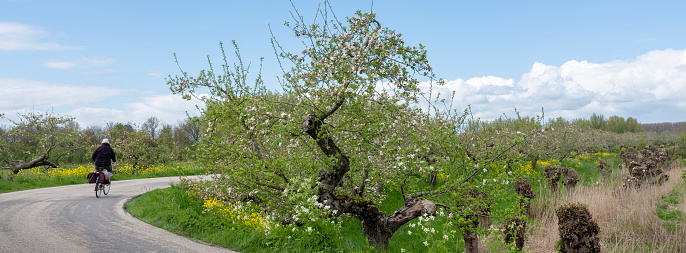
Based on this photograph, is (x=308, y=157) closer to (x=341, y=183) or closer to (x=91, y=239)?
(x=341, y=183)

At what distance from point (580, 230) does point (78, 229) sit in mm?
11023

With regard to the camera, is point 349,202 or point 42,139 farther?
point 42,139

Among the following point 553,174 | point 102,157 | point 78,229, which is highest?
point 102,157

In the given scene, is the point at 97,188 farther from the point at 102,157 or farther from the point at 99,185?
the point at 102,157

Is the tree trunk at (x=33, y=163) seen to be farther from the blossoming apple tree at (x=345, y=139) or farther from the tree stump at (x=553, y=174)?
the tree stump at (x=553, y=174)

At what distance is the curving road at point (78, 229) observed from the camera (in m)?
8.14

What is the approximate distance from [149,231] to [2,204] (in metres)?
7.67

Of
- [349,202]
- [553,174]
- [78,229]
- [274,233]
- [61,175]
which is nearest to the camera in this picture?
[274,233]

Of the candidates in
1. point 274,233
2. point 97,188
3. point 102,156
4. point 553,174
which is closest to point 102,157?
point 102,156

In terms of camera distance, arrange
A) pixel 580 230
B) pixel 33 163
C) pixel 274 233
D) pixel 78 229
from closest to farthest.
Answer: pixel 580 230
pixel 274 233
pixel 78 229
pixel 33 163

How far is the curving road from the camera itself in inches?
320

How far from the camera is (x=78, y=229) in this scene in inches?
380

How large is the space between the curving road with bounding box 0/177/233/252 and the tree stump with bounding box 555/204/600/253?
21.3ft

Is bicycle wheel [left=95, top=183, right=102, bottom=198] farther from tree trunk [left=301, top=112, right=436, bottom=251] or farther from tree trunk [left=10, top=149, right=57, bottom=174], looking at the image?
tree trunk [left=10, top=149, right=57, bottom=174]
